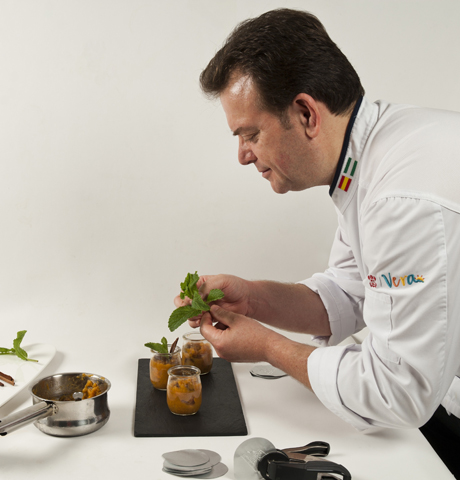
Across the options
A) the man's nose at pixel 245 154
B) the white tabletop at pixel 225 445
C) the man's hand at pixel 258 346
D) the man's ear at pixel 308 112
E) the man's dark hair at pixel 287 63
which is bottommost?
the white tabletop at pixel 225 445

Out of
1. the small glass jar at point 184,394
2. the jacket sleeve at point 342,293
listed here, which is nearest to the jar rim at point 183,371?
the small glass jar at point 184,394

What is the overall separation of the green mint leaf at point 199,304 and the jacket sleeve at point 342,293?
15.9 inches

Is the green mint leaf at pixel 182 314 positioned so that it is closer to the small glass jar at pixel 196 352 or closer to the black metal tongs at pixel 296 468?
the small glass jar at pixel 196 352

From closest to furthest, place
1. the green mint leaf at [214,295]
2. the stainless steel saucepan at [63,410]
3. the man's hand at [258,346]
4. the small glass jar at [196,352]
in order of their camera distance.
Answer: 1. the stainless steel saucepan at [63,410]
2. the man's hand at [258,346]
3. the green mint leaf at [214,295]
4. the small glass jar at [196,352]

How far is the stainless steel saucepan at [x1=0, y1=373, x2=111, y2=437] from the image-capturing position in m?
1.18

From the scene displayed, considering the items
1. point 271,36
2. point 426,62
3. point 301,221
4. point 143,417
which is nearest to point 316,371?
point 143,417

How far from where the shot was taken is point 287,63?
126cm

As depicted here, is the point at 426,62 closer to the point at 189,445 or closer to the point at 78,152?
the point at 78,152

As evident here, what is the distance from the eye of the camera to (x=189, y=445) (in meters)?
1.27

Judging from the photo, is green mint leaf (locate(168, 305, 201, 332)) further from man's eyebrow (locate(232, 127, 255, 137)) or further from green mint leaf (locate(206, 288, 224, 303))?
man's eyebrow (locate(232, 127, 255, 137))

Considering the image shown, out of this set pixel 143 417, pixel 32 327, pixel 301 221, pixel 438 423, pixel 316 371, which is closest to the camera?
pixel 316 371

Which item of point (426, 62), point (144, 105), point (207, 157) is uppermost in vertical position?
point (426, 62)

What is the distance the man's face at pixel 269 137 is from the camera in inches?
51.2

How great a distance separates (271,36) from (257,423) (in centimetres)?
89
